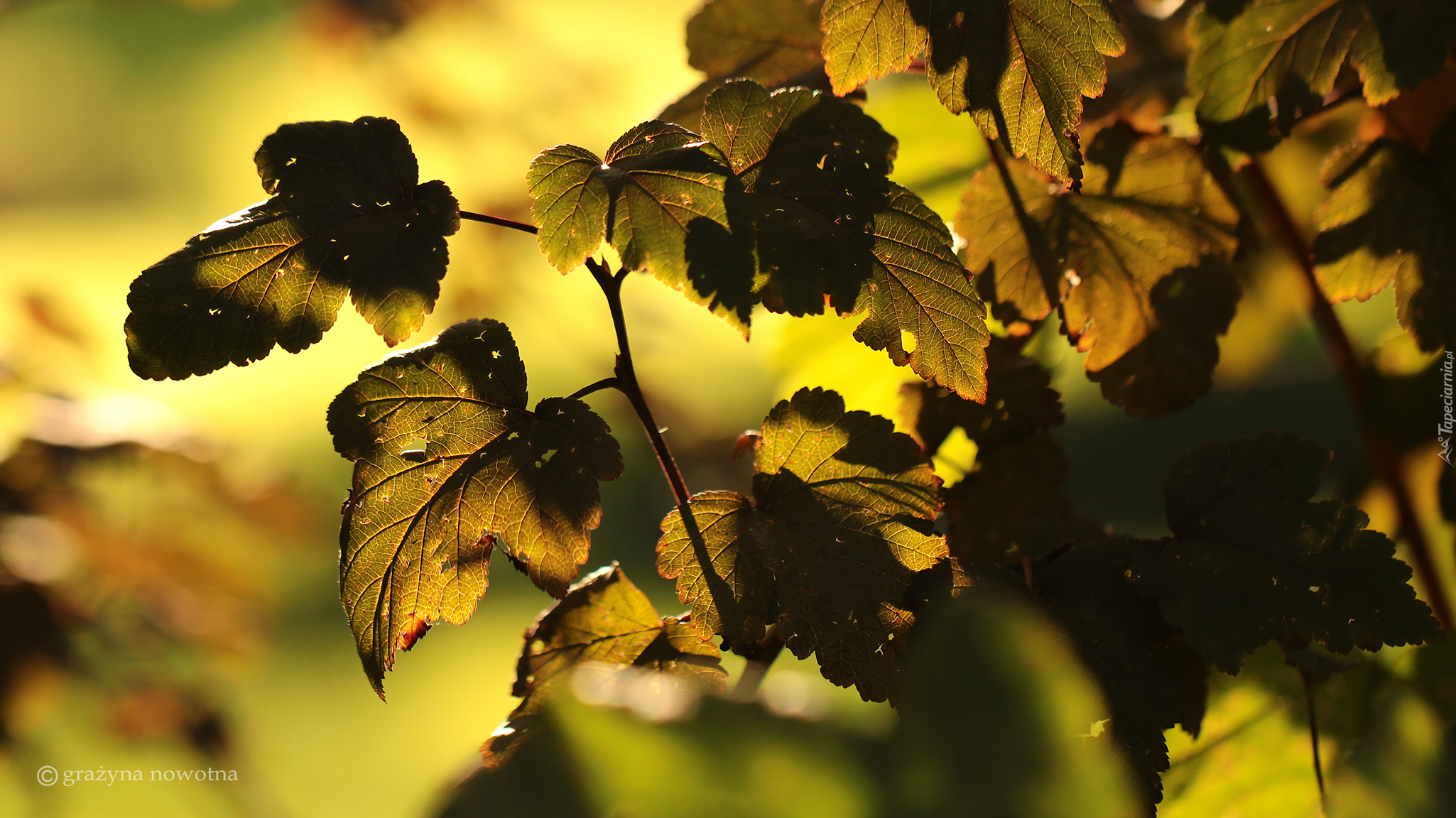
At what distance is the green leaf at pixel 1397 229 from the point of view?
493mm

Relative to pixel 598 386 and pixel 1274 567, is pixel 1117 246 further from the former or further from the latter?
pixel 598 386

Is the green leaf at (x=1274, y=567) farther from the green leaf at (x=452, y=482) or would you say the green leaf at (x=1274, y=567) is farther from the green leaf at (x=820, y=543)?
the green leaf at (x=452, y=482)

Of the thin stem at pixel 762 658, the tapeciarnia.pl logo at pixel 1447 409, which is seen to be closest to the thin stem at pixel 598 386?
the thin stem at pixel 762 658

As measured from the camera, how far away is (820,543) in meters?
0.40

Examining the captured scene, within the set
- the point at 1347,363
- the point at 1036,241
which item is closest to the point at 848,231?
the point at 1036,241

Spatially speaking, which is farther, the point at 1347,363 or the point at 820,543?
the point at 1347,363

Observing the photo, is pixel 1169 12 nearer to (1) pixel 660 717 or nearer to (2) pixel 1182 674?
(2) pixel 1182 674

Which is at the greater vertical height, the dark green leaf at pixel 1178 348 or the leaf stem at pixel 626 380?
the leaf stem at pixel 626 380

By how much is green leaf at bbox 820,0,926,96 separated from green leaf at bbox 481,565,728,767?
0.87ft

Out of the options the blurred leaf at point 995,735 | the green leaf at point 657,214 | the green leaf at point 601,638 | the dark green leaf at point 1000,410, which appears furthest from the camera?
the dark green leaf at point 1000,410

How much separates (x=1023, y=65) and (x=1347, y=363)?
43 cm

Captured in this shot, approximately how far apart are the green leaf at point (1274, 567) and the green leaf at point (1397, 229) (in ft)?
0.44

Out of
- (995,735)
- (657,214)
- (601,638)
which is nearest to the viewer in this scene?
(995,735)

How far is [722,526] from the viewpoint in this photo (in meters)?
0.41
